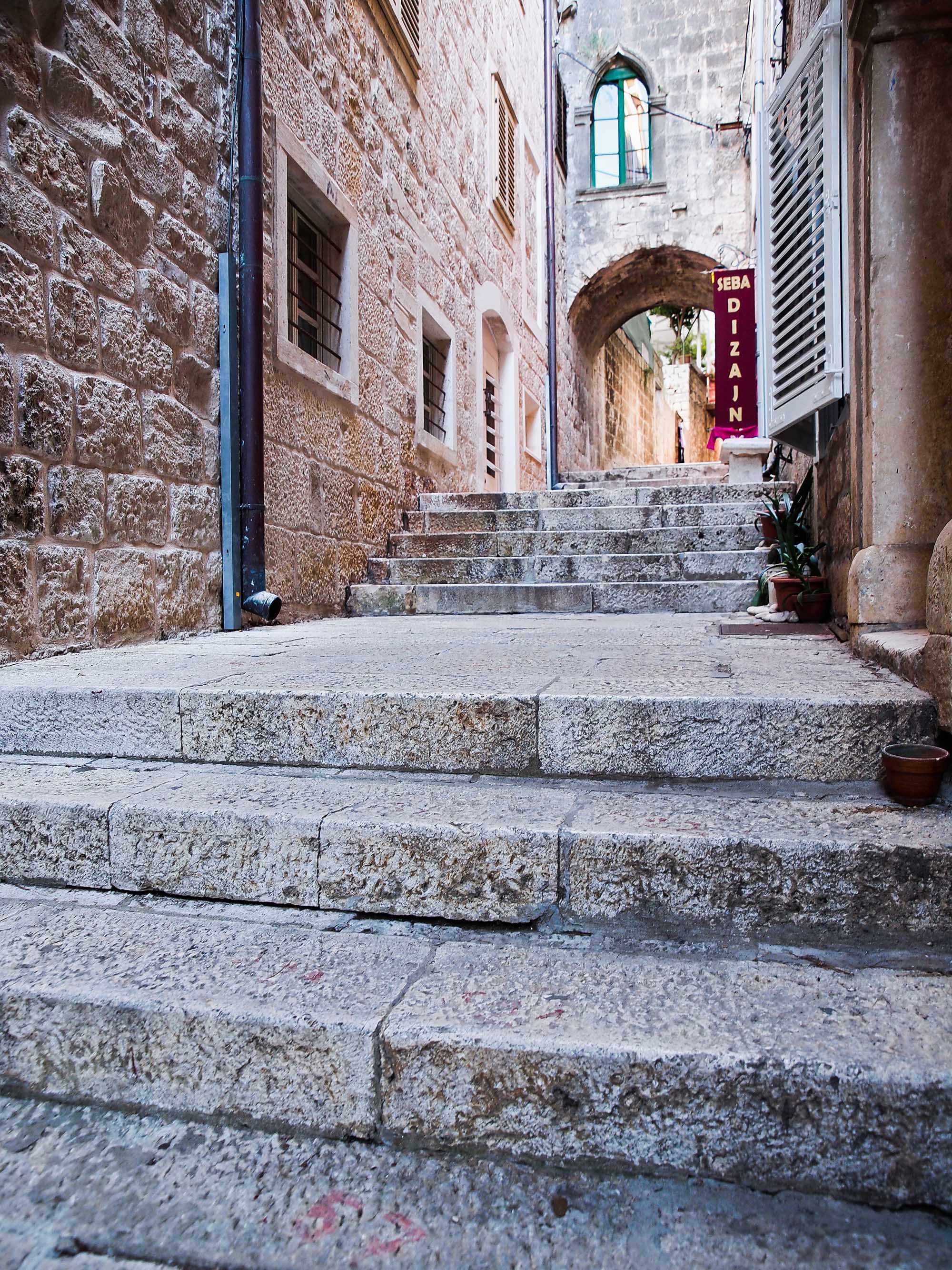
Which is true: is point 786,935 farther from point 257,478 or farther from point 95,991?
point 257,478

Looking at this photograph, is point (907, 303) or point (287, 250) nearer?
point (907, 303)

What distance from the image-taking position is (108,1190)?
1.13 meters

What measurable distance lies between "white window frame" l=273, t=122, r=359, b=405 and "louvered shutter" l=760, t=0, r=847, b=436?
240 cm

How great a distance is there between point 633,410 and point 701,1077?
19239 millimetres

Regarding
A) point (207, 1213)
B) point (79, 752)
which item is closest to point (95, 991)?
point (207, 1213)

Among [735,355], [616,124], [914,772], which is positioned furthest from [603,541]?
[616,124]

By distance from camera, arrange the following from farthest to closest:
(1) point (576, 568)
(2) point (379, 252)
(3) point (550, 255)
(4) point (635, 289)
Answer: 1. (4) point (635, 289)
2. (3) point (550, 255)
3. (2) point (379, 252)
4. (1) point (576, 568)

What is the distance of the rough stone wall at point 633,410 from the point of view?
16641mm

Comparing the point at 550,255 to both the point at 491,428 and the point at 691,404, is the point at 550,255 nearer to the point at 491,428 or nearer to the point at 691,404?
the point at 491,428

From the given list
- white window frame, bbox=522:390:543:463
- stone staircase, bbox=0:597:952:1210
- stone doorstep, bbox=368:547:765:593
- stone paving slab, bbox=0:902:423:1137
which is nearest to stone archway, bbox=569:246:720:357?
white window frame, bbox=522:390:543:463

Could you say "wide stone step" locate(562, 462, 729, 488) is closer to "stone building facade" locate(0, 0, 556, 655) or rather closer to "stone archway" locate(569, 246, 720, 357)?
"stone building facade" locate(0, 0, 556, 655)

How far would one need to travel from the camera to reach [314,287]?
5219 millimetres

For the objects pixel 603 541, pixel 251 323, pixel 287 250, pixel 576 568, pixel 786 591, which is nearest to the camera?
pixel 786 591

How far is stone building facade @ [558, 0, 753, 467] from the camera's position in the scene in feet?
42.5
